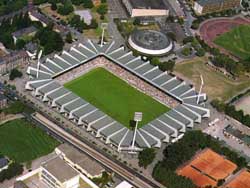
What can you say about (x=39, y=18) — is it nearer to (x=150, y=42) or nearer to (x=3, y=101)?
(x=150, y=42)

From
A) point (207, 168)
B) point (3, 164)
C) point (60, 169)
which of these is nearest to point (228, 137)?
point (207, 168)

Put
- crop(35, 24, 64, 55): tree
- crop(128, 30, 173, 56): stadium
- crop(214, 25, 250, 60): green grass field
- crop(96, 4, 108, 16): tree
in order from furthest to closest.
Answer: crop(96, 4, 108, 16): tree < crop(214, 25, 250, 60): green grass field < crop(128, 30, 173, 56): stadium < crop(35, 24, 64, 55): tree

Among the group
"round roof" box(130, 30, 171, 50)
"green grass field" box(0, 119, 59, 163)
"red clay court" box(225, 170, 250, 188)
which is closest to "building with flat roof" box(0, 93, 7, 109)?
"green grass field" box(0, 119, 59, 163)

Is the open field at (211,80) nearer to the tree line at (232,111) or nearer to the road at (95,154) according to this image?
the tree line at (232,111)

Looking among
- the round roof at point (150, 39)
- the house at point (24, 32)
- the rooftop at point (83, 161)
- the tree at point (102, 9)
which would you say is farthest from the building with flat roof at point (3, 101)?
the tree at point (102, 9)

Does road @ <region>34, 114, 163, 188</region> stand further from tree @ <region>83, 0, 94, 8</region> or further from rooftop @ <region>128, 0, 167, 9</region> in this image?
rooftop @ <region>128, 0, 167, 9</region>

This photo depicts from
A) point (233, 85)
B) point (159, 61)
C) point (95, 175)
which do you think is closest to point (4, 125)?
point (95, 175)
